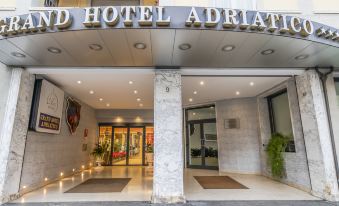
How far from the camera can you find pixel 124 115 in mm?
11055

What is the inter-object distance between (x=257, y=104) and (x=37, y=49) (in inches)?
293

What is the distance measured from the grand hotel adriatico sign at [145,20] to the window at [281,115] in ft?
13.0

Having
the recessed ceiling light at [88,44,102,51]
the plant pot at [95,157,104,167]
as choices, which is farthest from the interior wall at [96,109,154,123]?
the recessed ceiling light at [88,44,102,51]

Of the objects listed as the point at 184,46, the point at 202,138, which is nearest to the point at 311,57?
the point at 184,46

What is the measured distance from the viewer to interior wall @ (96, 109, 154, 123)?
10.9m

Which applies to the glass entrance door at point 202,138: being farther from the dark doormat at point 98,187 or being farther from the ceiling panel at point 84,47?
the ceiling panel at point 84,47

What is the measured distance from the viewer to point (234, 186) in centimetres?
575

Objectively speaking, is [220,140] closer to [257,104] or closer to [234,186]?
[257,104]

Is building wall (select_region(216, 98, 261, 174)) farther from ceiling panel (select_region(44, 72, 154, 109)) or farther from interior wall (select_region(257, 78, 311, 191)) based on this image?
ceiling panel (select_region(44, 72, 154, 109))

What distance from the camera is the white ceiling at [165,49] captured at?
342 cm

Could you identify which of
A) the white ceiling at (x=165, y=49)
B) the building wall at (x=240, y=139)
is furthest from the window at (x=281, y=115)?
the white ceiling at (x=165, y=49)

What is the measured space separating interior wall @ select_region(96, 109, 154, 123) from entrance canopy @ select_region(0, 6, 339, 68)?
21.4 ft

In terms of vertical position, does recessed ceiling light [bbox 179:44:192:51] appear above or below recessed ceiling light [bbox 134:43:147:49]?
above

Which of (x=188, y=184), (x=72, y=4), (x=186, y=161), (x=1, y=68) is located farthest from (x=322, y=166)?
(x=72, y=4)
